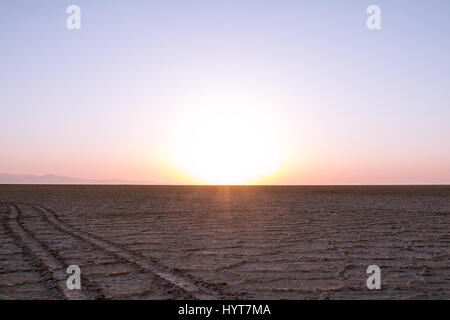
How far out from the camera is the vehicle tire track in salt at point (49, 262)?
158 inches

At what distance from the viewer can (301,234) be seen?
8.11 m

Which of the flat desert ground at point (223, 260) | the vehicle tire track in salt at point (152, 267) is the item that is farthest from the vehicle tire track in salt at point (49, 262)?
the vehicle tire track in salt at point (152, 267)

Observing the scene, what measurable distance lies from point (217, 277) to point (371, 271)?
1.81 m

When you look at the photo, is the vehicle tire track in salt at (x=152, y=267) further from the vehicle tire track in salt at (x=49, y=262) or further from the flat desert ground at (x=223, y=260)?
the vehicle tire track in salt at (x=49, y=262)

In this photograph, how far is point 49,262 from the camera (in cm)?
545

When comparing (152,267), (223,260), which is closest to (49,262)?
(152,267)

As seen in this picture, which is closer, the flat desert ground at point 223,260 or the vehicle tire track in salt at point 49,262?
the vehicle tire track in salt at point 49,262

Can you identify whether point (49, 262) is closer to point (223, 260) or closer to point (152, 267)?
point (152, 267)

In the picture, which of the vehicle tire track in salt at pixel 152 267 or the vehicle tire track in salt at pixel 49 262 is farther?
the vehicle tire track in salt at pixel 152 267
